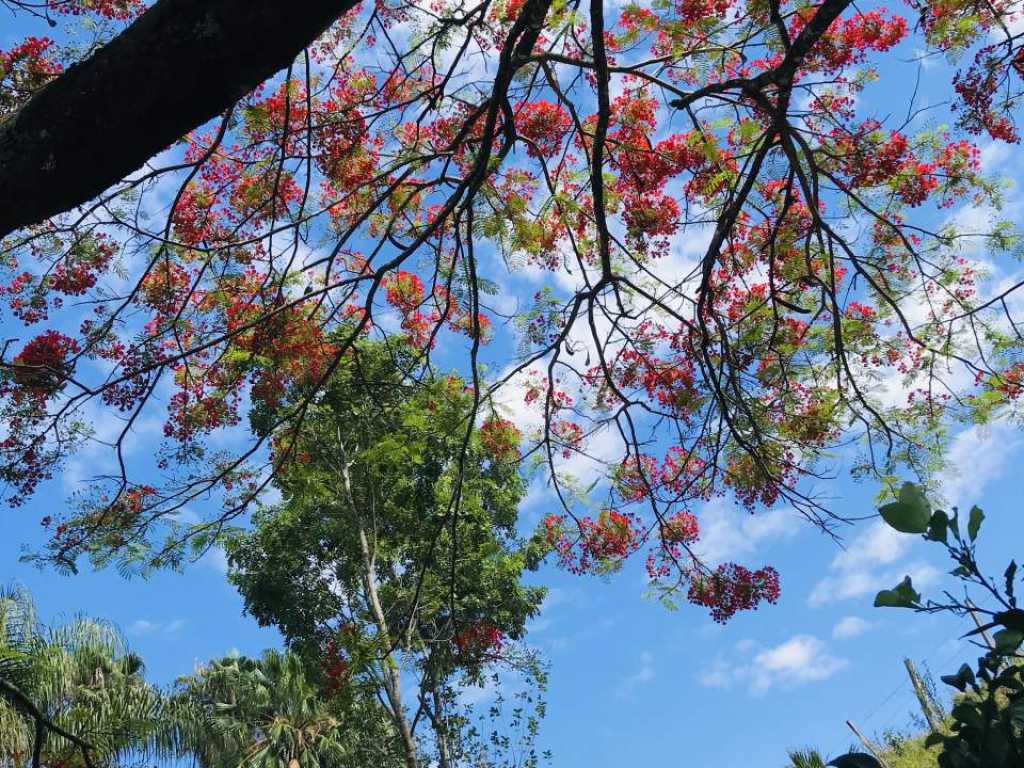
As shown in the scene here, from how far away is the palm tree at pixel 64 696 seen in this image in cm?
510

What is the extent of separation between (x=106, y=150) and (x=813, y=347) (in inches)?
137

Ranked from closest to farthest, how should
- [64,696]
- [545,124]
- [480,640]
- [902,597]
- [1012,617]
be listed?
[1012,617]
[902,597]
[545,124]
[64,696]
[480,640]

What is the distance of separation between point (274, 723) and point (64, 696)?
580cm

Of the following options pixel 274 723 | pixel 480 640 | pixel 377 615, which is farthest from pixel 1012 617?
pixel 274 723

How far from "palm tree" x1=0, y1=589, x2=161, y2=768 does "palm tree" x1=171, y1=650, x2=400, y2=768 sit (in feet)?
4.08

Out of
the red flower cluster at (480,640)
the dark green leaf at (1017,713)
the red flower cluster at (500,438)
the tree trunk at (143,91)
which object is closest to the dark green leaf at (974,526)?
the dark green leaf at (1017,713)

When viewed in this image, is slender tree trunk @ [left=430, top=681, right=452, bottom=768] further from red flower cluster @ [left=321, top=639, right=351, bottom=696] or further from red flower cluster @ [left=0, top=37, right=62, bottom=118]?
red flower cluster @ [left=0, top=37, right=62, bottom=118]

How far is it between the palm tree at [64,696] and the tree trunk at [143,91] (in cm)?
118

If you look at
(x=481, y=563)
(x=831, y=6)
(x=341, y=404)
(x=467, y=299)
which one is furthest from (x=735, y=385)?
(x=481, y=563)

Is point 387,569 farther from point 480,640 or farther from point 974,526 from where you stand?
point 974,526

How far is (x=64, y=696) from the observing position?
9.71 meters

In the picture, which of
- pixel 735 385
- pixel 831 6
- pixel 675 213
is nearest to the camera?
pixel 831 6

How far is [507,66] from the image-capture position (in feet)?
7.73

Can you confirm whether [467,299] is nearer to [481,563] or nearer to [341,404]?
[341,404]
